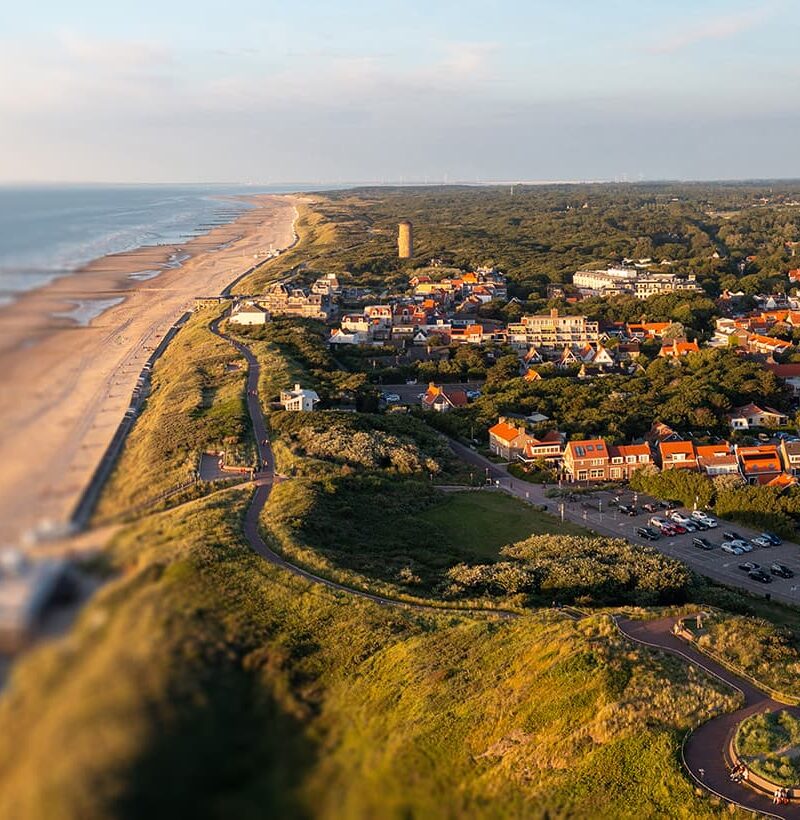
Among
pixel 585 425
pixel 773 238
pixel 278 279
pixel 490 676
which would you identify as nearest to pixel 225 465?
pixel 490 676

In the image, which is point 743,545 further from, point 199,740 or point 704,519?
point 199,740

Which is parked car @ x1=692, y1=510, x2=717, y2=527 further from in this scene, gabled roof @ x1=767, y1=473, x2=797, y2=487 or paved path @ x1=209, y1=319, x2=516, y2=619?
paved path @ x1=209, y1=319, x2=516, y2=619

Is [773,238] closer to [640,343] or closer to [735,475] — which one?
[640,343]

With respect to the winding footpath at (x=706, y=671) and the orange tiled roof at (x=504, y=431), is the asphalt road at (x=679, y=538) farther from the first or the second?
the winding footpath at (x=706, y=671)

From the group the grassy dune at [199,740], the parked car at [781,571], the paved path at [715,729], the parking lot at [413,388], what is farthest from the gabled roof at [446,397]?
the grassy dune at [199,740]

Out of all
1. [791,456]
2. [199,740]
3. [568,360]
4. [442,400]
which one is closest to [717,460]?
[791,456]

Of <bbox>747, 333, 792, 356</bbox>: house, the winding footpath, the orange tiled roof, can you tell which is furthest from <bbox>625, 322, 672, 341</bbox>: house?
the winding footpath

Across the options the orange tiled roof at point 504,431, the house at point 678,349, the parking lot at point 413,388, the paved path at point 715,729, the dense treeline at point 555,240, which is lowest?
the parking lot at point 413,388
